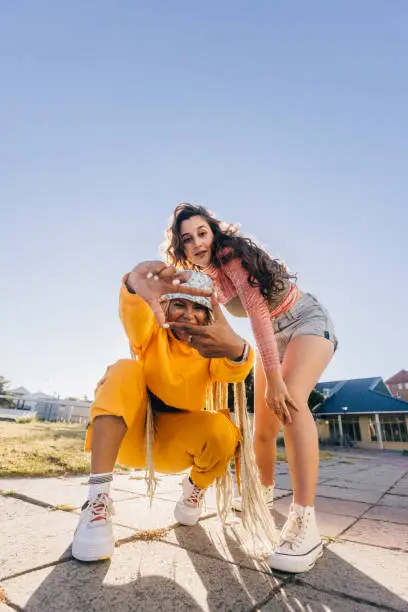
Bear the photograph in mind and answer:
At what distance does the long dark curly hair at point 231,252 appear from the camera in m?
1.82

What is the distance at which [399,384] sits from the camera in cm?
4169

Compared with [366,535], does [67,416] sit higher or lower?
higher

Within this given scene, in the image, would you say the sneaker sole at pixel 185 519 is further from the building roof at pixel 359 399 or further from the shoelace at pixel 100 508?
the building roof at pixel 359 399

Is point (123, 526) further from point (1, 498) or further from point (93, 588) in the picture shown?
point (1, 498)

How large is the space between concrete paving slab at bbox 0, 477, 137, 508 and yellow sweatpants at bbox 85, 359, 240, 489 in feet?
2.02

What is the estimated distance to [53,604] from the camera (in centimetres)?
98

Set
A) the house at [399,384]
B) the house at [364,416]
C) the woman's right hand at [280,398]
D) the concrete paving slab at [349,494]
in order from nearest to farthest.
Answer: the woman's right hand at [280,398], the concrete paving slab at [349,494], the house at [364,416], the house at [399,384]

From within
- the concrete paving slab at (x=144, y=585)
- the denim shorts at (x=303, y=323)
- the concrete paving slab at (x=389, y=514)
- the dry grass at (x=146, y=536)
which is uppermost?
the denim shorts at (x=303, y=323)

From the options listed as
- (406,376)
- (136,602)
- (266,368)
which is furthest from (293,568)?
(406,376)

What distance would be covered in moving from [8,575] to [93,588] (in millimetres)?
287

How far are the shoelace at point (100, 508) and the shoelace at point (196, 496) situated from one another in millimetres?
521

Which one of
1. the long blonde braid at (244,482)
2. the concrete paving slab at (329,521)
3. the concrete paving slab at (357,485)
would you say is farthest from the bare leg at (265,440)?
the concrete paving slab at (357,485)

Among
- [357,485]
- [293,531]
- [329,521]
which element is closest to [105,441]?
[293,531]

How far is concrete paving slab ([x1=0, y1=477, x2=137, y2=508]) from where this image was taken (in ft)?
7.19
